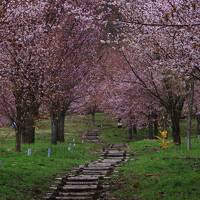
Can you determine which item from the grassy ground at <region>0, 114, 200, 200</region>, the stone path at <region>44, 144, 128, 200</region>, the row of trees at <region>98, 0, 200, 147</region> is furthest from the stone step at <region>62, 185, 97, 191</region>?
the row of trees at <region>98, 0, 200, 147</region>

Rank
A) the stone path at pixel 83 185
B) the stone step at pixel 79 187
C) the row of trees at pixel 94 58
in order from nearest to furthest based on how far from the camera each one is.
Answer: the stone path at pixel 83 185, the row of trees at pixel 94 58, the stone step at pixel 79 187

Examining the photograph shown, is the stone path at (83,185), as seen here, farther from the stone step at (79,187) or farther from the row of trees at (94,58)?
the row of trees at (94,58)

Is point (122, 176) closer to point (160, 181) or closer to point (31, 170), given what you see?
point (160, 181)

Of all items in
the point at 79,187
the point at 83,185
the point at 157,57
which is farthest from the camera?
the point at 157,57

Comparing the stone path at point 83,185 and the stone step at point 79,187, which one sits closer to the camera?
the stone path at point 83,185

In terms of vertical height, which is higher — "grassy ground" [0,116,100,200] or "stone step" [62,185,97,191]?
"grassy ground" [0,116,100,200]

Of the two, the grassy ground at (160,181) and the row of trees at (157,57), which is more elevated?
the row of trees at (157,57)

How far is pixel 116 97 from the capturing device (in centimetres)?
4609

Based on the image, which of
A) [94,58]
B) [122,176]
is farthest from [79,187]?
[94,58]

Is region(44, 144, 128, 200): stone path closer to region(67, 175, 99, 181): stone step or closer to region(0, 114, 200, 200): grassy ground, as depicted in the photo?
region(67, 175, 99, 181): stone step

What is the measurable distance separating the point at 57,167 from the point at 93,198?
7.88 m

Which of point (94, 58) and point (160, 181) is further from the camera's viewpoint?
point (94, 58)

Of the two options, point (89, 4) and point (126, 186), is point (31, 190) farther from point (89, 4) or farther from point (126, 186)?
point (89, 4)

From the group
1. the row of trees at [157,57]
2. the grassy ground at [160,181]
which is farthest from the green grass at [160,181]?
the row of trees at [157,57]
